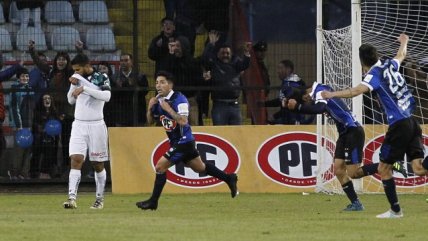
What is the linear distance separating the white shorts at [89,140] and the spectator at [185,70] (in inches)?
196

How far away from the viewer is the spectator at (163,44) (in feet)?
71.6

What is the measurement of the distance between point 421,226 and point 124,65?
32.4 feet

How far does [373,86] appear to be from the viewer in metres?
14.2

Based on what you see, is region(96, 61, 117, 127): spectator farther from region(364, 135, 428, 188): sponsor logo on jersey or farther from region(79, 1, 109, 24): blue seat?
region(364, 135, 428, 188): sponsor logo on jersey

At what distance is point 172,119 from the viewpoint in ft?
52.7

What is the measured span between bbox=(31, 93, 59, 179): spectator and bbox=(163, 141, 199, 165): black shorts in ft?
19.5

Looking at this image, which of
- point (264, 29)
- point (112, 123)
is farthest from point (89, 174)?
point (264, 29)

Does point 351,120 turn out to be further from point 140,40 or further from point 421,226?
point 140,40

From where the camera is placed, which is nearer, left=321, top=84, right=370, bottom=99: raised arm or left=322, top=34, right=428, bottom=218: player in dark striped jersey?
left=321, top=84, right=370, bottom=99: raised arm

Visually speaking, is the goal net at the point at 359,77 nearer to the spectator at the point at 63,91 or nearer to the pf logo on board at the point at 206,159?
the pf logo on board at the point at 206,159

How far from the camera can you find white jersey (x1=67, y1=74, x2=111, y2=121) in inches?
648

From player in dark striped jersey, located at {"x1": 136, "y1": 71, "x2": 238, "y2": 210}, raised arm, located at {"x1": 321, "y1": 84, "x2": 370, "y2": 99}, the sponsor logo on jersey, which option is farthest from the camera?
the sponsor logo on jersey

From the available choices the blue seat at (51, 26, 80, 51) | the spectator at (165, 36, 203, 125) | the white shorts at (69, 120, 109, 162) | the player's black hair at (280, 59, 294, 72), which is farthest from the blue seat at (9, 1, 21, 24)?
the white shorts at (69, 120, 109, 162)

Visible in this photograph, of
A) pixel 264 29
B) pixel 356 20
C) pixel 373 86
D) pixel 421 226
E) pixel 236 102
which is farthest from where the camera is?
pixel 264 29
